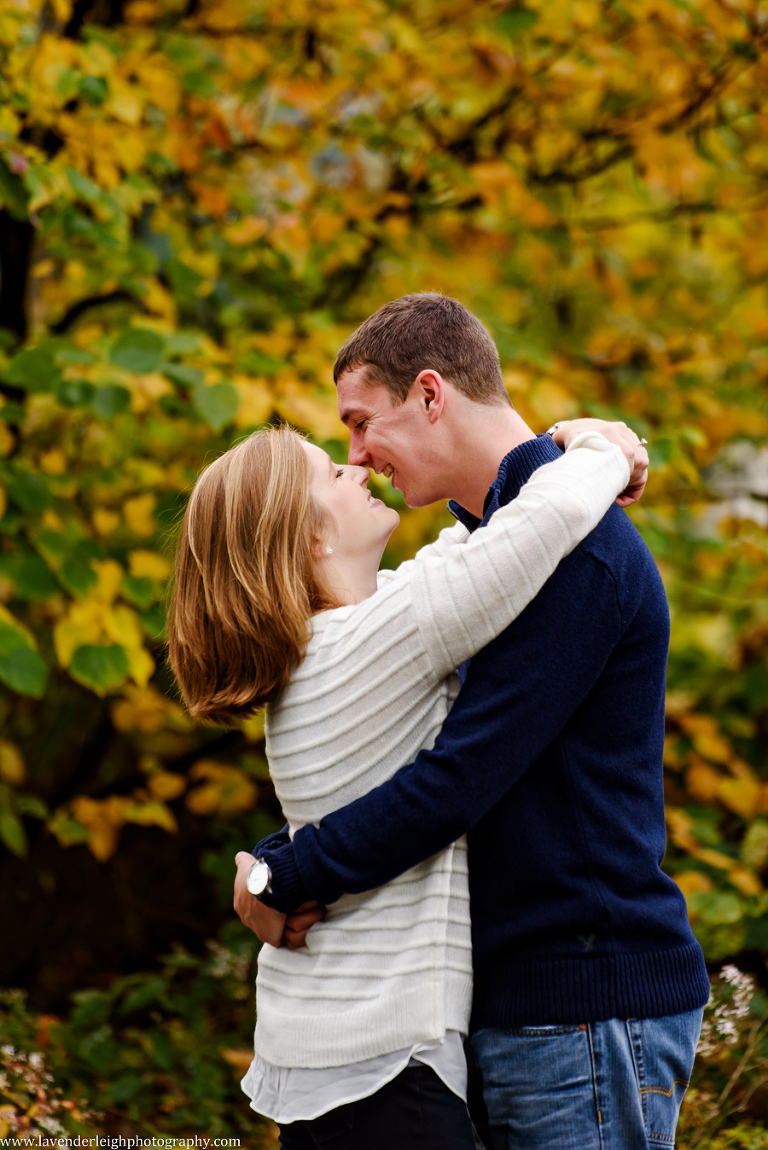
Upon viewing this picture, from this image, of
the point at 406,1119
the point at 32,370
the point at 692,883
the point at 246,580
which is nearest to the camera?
the point at 406,1119

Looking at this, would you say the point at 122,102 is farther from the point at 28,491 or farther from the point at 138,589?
the point at 138,589

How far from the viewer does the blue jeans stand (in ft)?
4.68

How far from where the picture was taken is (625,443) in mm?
1710

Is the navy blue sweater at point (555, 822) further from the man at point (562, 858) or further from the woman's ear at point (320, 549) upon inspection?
the woman's ear at point (320, 549)

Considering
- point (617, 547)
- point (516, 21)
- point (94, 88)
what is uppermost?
point (516, 21)

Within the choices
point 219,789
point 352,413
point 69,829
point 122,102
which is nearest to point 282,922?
point 352,413

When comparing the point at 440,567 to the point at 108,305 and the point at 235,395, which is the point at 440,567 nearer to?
the point at 235,395

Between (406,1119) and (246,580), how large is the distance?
2.74 ft

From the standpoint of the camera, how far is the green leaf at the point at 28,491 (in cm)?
288

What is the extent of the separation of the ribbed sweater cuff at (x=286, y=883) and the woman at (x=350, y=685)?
72 mm

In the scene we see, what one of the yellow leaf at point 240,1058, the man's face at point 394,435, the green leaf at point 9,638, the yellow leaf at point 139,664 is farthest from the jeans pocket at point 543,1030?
the yellow leaf at point 240,1058

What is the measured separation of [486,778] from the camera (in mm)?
1431

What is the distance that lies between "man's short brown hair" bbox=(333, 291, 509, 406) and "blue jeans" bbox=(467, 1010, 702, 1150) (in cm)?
106

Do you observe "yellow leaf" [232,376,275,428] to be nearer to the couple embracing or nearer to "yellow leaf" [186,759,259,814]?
the couple embracing
